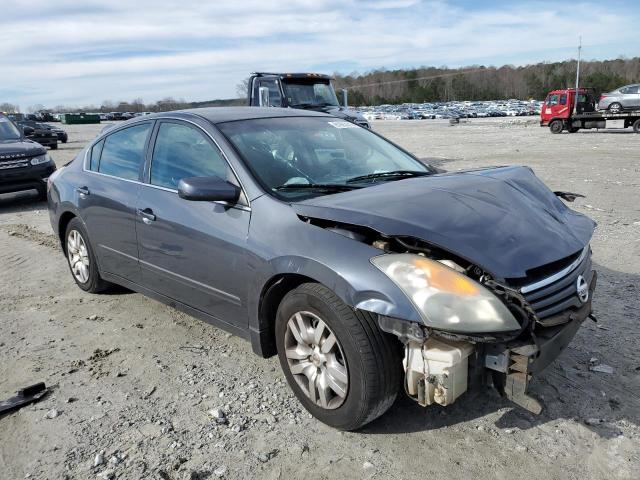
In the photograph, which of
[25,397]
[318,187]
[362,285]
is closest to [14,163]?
[25,397]

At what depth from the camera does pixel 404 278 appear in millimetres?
2512

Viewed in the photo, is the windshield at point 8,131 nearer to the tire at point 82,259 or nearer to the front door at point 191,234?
the tire at point 82,259

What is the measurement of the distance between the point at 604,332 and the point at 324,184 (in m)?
2.35

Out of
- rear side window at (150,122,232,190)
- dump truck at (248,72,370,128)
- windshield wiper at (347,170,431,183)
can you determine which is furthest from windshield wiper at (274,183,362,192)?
dump truck at (248,72,370,128)

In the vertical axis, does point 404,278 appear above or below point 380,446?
above

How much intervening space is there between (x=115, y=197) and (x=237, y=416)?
2127 mm

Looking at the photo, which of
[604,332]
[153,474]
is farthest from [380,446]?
[604,332]

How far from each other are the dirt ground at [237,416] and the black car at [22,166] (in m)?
6.05

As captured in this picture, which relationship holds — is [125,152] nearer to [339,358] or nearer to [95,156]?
[95,156]

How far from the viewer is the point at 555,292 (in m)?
2.69

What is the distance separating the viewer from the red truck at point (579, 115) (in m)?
27.8

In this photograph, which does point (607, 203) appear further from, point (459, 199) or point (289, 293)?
point (289, 293)

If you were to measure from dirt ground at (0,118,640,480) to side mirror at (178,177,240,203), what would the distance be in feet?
3.94

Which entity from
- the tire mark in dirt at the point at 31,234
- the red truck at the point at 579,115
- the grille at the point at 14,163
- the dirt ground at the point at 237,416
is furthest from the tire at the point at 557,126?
the tire mark in dirt at the point at 31,234
